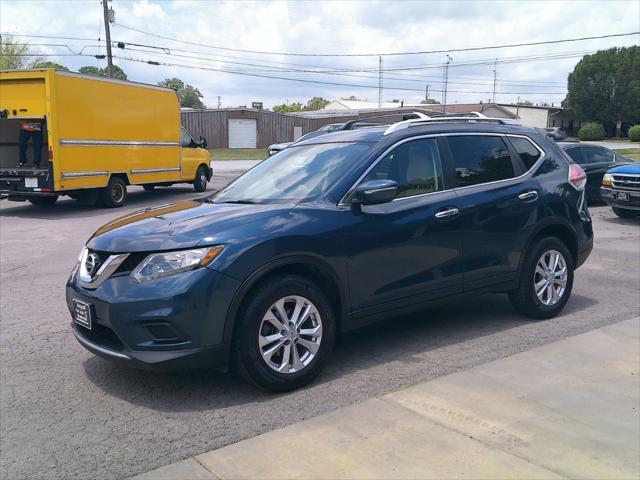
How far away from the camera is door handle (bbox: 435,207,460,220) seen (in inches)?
202

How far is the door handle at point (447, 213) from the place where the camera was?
16.9ft

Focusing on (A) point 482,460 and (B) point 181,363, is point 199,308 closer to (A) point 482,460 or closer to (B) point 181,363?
(B) point 181,363

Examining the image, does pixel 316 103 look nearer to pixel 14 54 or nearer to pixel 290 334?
pixel 14 54

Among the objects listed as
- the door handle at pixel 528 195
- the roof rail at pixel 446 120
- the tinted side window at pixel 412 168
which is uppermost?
the roof rail at pixel 446 120

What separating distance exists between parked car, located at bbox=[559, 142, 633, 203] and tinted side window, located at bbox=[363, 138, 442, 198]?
37.0ft

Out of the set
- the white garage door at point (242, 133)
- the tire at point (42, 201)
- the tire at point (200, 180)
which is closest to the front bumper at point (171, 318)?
the tire at point (42, 201)

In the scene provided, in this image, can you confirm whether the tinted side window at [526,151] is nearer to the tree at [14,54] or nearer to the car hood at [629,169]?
the car hood at [629,169]

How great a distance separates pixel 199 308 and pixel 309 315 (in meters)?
0.82

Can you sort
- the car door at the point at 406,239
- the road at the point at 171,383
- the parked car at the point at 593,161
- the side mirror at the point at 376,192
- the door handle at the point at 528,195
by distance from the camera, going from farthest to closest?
1. the parked car at the point at 593,161
2. the door handle at the point at 528,195
3. the car door at the point at 406,239
4. the side mirror at the point at 376,192
5. the road at the point at 171,383

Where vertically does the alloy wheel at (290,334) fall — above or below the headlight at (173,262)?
below

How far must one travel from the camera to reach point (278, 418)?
3.94 m

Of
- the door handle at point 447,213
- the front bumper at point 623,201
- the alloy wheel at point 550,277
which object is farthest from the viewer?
the front bumper at point 623,201

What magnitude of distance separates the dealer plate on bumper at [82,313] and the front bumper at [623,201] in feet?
39.0

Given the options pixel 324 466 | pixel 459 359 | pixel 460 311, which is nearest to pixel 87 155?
pixel 460 311
